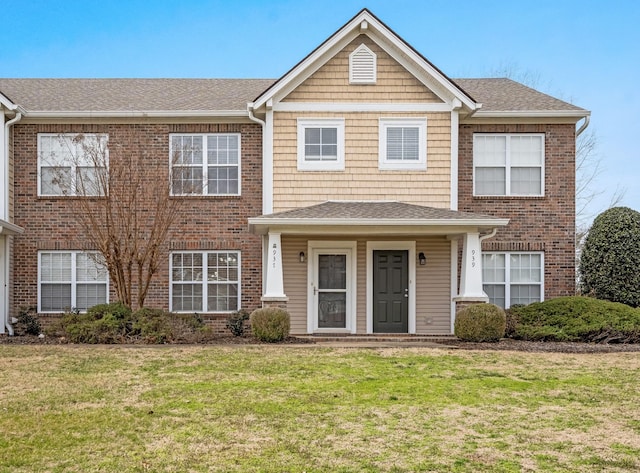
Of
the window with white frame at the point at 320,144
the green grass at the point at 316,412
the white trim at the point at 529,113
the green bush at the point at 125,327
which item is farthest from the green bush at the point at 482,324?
the green bush at the point at 125,327

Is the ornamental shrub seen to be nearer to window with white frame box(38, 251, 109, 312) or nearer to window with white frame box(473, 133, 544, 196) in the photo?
window with white frame box(473, 133, 544, 196)

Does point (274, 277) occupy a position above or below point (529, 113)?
below

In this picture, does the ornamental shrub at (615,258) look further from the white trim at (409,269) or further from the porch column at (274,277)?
the porch column at (274,277)

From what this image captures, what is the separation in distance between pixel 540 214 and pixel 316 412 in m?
10.7

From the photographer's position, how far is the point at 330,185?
15.5m

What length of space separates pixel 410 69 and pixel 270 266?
18.9ft

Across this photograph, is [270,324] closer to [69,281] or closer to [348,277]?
[348,277]

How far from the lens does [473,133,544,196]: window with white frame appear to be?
1644cm

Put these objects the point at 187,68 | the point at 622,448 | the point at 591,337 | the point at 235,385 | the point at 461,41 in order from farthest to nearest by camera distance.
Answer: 1. the point at 187,68
2. the point at 461,41
3. the point at 591,337
4. the point at 235,385
5. the point at 622,448

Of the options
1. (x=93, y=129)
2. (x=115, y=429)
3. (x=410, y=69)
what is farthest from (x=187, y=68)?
(x=115, y=429)

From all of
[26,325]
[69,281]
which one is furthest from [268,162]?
[26,325]

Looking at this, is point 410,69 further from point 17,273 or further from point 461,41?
point 461,41

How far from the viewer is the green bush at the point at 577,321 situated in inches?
546

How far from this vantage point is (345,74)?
51.3 ft
